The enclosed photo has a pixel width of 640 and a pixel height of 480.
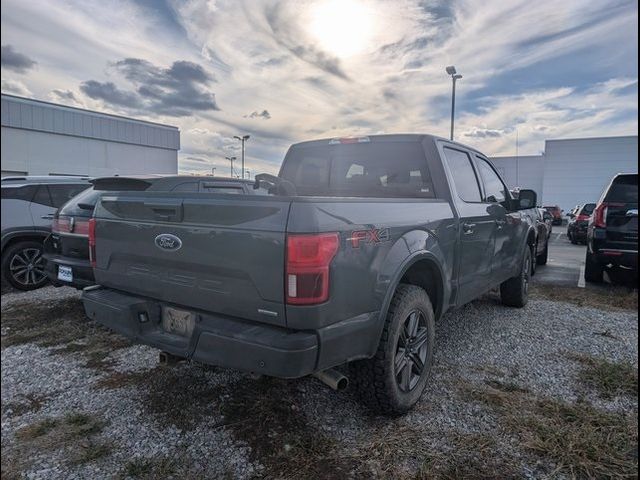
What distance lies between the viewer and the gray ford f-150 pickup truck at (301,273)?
6.77 feet

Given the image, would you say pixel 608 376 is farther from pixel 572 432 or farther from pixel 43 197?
pixel 43 197

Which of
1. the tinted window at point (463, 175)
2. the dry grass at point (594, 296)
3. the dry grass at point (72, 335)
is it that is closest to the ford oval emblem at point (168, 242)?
the dry grass at point (72, 335)

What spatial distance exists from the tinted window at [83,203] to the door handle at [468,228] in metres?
4.00

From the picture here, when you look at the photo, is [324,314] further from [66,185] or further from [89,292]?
[66,185]

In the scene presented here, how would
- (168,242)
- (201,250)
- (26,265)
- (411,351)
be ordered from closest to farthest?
(201,250) → (168,242) → (411,351) → (26,265)

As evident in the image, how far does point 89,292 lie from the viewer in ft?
9.70

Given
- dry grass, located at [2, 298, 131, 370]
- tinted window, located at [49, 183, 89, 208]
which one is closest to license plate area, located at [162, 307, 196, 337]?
dry grass, located at [2, 298, 131, 370]

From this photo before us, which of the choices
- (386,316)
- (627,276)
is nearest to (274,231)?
(386,316)

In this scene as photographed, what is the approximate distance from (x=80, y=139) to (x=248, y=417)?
6.44 ft

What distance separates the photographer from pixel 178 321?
97.8 inches

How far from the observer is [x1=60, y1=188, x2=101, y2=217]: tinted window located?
15.7 ft

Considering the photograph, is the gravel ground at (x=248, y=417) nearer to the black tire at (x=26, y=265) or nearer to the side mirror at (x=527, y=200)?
the side mirror at (x=527, y=200)

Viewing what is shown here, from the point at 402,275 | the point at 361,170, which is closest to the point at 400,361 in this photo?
the point at 402,275

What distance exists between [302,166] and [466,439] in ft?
9.37
